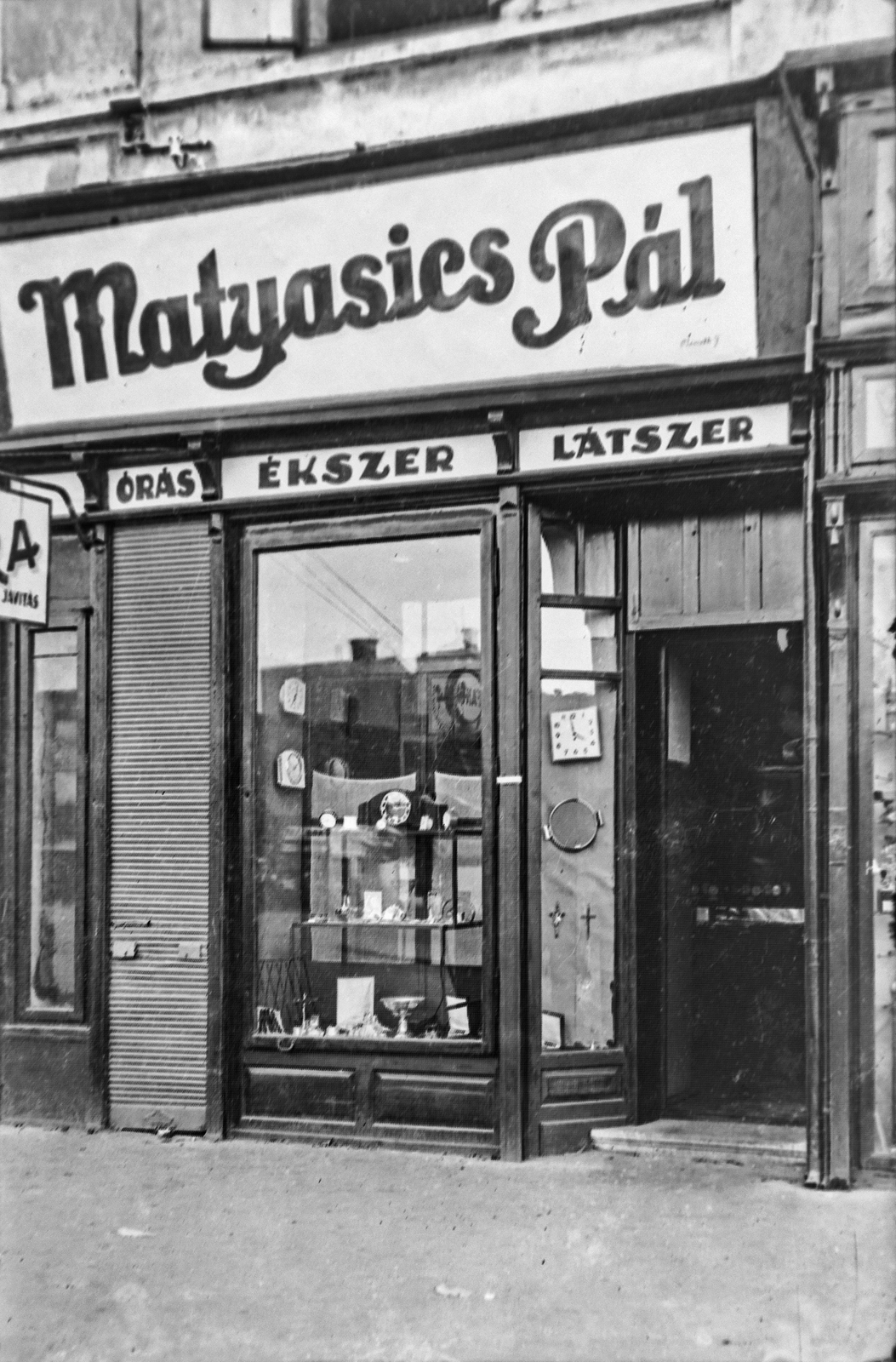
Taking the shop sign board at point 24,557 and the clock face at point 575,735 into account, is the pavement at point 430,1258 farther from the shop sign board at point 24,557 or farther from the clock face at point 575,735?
the shop sign board at point 24,557

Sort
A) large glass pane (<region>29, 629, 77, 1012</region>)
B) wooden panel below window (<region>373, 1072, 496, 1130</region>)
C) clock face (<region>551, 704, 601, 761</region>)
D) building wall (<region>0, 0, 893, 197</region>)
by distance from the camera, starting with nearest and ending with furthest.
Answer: building wall (<region>0, 0, 893, 197</region>) < wooden panel below window (<region>373, 1072, 496, 1130</region>) < clock face (<region>551, 704, 601, 761</region>) < large glass pane (<region>29, 629, 77, 1012</region>)

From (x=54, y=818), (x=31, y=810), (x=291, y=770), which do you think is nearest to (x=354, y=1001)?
(x=291, y=770)

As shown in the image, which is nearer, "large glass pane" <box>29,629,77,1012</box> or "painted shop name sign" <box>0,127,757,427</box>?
"painted shop name sign" <box>0,127,757,427</box>

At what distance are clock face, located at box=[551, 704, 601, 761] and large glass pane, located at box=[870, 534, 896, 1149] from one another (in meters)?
1.64

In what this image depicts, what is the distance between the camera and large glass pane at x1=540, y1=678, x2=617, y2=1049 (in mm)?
8406

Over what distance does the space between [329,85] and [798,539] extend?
360cm

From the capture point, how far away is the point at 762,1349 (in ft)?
18.3

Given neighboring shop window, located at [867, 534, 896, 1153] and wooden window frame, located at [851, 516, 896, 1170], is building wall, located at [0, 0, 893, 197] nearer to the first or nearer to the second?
wooden window frame, located at [851, 516, 896, 1170]

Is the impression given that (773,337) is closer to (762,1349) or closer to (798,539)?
(798,539)

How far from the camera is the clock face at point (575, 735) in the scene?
27.9 feet

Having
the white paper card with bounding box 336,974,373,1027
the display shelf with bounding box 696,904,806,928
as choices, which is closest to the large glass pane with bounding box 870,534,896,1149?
the display shelf with bounding box 696,904,806,928

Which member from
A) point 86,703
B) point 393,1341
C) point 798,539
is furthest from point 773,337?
point 393,1341

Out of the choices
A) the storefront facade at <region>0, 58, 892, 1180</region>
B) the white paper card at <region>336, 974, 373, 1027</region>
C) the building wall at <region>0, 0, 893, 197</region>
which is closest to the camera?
the building wall at <region>0, 0, 893, 197</region>

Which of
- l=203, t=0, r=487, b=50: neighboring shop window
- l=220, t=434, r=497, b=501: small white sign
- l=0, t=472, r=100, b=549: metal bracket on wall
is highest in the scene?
l=203, t=0, r=487, b=50: neighboring shop window
